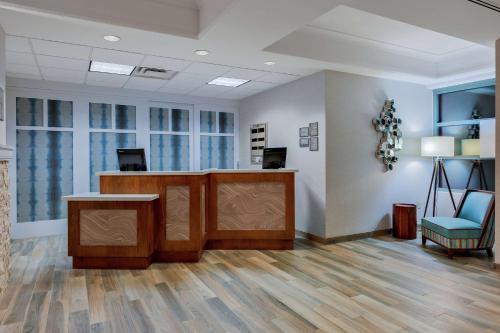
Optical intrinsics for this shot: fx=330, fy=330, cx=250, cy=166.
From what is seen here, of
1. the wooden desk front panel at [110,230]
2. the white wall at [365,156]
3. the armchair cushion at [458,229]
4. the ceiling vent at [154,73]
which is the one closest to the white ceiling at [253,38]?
the ceiling vent at [154,73]

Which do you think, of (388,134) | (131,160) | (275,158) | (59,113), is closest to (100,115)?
(59,113)

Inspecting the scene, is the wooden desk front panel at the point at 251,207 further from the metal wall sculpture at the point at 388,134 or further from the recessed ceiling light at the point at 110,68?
the recessed ceiling light at the point at 110,68

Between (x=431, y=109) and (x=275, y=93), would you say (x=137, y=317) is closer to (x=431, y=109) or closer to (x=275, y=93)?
(x=275, y=93)

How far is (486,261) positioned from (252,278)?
9.65ft

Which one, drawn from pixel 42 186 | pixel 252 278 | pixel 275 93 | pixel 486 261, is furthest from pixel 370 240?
pixel 42 186

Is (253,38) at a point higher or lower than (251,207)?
higher

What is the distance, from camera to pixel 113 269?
3.82 meters

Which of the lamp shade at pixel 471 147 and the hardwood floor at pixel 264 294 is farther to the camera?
the lamp shade at pixel 471 147

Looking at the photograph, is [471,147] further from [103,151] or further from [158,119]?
[103,151]

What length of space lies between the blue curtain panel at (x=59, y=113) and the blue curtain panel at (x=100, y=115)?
0.33m

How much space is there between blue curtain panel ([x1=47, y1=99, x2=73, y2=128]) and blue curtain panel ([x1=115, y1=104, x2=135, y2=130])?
0.75 meters

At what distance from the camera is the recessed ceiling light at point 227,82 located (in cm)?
565

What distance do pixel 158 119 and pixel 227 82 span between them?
64.8 inches

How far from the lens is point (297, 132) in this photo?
553 centimetres
